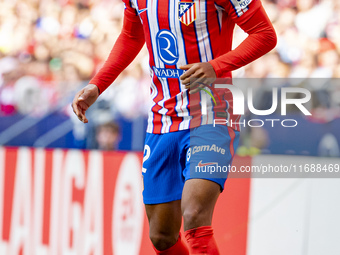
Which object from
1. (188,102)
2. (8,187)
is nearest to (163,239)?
(188,102)

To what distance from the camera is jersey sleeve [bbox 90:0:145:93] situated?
2.99m

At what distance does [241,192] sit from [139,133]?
163 cm

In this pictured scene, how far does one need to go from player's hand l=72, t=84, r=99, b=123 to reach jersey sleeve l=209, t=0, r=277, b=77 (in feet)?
2.54

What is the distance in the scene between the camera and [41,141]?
5.75 meters

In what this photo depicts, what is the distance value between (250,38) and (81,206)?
2384 millimetres

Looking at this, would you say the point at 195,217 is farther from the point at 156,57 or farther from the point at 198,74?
the point at 156,57

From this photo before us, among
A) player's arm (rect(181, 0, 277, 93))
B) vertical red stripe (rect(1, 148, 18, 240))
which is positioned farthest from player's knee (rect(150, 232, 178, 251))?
vertical red stripe (rect(1, 148, 18, 240))

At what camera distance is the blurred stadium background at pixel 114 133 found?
370cm

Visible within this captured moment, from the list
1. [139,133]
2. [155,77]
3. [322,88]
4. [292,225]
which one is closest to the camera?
[155,77]

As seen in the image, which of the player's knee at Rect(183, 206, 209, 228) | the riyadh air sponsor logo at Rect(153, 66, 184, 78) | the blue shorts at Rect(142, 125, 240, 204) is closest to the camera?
the player's knee at Rect(183, 206, 209, 228)

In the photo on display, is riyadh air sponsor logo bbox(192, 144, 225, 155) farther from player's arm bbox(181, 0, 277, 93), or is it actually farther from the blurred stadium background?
the blurred stadium background

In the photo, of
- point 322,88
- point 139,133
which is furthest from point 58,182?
point 322,88

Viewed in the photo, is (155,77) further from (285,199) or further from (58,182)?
(58,182)

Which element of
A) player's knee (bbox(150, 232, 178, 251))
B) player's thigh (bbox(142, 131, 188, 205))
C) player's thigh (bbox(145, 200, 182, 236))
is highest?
player's thigh (bbox(142, 131, 188, 205))
